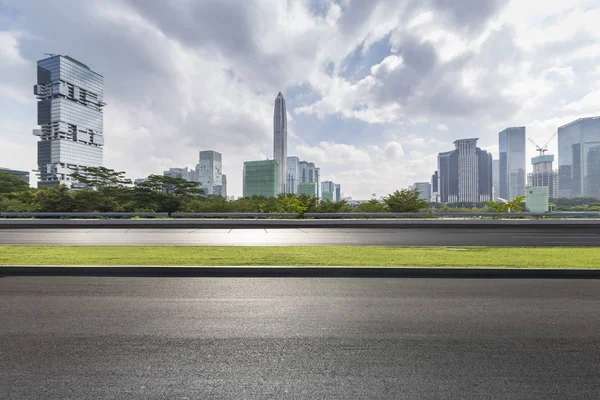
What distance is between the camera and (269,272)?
268 inches

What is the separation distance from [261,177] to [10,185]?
11127 cm

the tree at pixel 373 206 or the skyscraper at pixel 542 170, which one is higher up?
the skyscraper at pixel 542 170

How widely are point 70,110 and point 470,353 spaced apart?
193 meters

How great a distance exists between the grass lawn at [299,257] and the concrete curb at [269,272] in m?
0.41

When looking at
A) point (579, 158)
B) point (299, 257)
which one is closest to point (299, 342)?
point (299, 257)

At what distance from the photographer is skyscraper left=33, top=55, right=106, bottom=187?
14050 cm

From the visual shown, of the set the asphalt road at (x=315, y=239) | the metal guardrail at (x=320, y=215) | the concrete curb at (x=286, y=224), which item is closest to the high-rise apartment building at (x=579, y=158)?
the metal guardrail at (x=320, y=215)

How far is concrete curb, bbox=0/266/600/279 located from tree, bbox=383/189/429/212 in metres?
21.2

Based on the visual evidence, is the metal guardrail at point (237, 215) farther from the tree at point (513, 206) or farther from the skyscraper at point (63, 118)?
the skyscraper at point (63, 118)

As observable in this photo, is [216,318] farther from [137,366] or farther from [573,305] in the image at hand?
[573,305]

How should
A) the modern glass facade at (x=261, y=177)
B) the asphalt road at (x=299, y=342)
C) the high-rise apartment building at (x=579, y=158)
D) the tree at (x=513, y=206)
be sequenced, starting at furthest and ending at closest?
the modern glass facade at (x=261, y=177), the high-rise apartment building at (x=579, y=158), the tree at (x=513, y=206), the asphalt road at (x=299, y=342)

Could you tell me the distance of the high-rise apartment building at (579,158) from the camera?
13225cm

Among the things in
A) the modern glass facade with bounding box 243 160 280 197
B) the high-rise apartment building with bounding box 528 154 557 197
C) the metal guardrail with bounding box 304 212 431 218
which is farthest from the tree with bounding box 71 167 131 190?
the high-rise apartment building with bounding box 528 154 557 197

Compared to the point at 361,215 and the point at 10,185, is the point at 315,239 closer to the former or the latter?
the point at 361,215
